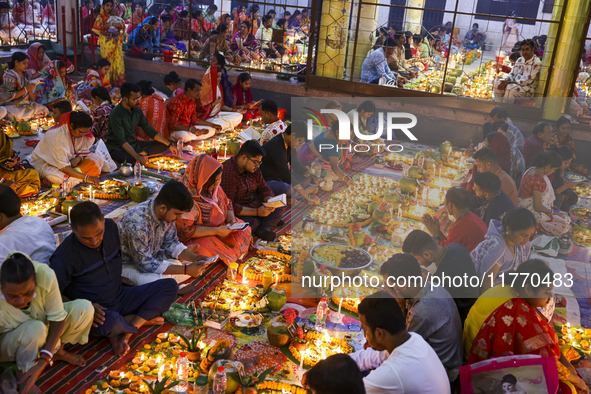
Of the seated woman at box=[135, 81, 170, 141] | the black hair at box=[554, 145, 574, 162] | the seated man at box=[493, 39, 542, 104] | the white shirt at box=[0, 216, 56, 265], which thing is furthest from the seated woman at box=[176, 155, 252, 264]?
the seated man at box=[493, 39, 542, 104]

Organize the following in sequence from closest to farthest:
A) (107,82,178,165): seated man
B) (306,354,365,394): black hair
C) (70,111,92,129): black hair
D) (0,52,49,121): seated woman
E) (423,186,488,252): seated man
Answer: (306,354,365,394): black hair
(423,186,488,252): seated man
(70,111,92,129): black hair
(107,82,178,165): seated man
(0,52,49,121): seated woman

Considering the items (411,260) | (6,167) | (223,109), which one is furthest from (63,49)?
(411,260)

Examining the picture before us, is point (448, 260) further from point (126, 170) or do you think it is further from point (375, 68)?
point (375, 68)

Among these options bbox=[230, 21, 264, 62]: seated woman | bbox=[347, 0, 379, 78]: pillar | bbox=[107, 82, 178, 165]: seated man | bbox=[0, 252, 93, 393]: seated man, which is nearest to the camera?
bbox=[0, 252, 93, 393]: seated man

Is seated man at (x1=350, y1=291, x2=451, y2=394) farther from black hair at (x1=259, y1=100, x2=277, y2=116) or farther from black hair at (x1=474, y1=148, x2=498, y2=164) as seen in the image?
black hair at (x1=259, y1=100, x2=277, y2=116)

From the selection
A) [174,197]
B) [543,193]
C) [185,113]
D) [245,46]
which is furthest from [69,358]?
[245,46]

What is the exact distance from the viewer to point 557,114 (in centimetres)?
814

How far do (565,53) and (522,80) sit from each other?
0.70m

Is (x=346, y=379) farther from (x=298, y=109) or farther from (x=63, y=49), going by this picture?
(x=63, y=49)

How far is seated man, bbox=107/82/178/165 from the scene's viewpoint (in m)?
5.95

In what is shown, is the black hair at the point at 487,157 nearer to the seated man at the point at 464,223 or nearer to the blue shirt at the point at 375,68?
the seated man at the point at 464,223

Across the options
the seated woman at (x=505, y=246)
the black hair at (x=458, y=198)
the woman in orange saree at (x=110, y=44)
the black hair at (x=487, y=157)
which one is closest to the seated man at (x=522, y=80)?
the black hair at (x=487, y=157)

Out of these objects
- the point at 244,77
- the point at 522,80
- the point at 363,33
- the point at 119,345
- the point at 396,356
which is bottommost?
the point at 119,345

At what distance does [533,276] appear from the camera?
106 inches
